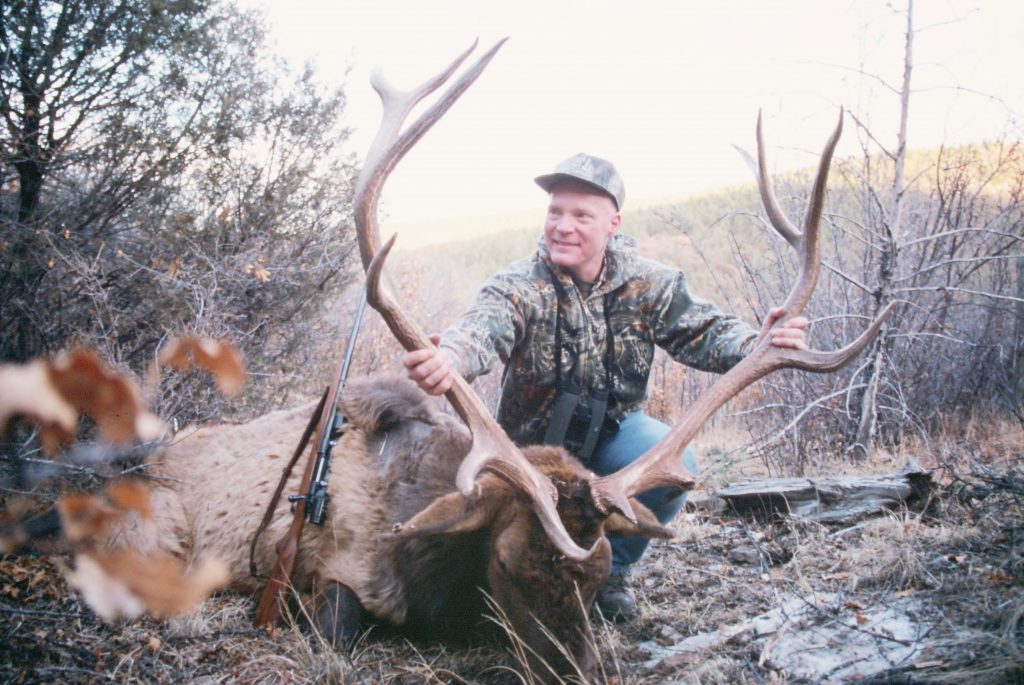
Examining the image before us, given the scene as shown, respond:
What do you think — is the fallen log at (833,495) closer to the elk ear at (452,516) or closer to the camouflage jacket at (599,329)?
the camouflage jacket at (599,329)

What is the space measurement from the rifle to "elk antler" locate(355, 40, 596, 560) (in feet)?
3.41

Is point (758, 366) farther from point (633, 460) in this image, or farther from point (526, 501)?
point (526, 501)

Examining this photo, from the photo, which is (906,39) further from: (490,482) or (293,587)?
(293,587)

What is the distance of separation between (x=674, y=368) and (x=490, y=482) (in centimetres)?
895

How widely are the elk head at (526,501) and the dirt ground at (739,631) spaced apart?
252 millimetres

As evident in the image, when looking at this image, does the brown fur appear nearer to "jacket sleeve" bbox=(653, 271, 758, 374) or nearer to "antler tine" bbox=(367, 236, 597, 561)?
"antler tine" bbox=(367, 236, 597, 561)

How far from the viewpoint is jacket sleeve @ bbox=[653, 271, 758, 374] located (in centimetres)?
434

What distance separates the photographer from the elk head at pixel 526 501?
303cm

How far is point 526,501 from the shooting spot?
319cm

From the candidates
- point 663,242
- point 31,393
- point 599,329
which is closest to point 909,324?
point 599,329

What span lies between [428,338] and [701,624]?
6.37 ft

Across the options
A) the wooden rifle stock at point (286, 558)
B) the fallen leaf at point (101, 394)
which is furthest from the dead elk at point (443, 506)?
the fallen leaf at point (101, 394)

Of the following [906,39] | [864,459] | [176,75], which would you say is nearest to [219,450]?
[176,75]

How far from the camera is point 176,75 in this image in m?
6.29
